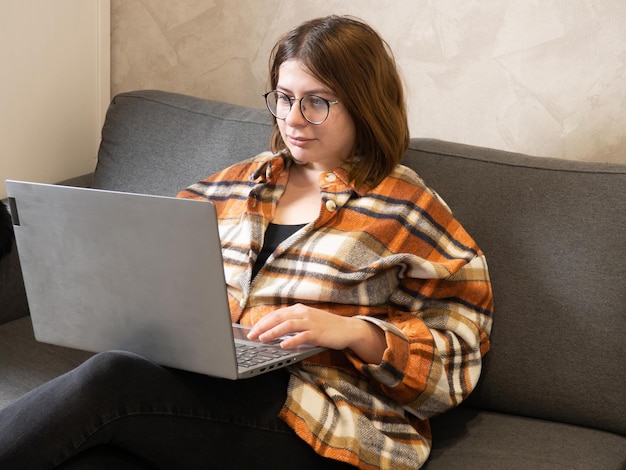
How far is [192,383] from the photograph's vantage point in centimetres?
130

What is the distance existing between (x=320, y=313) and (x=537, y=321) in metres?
0.45

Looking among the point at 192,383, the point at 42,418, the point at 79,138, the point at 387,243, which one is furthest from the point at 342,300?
the point at 79,138

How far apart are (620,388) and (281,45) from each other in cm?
81

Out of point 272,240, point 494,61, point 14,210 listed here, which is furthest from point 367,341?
point 494,61

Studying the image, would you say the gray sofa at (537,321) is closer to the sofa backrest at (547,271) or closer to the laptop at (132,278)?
the sofa backrest at (547,271)

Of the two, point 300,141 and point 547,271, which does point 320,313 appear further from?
point 547,271

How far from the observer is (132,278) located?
3.92 ft

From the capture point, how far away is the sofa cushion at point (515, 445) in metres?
1.41

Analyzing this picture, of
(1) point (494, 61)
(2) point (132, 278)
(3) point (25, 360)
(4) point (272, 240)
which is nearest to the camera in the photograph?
(2) point (132, 278)

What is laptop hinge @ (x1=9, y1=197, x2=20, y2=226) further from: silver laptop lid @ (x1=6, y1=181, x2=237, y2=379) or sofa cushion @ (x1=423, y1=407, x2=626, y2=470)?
sofa cushion @ (x1=423, y1=407, x2=626, y2=470)

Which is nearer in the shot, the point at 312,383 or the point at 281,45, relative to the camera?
the point at 312,383

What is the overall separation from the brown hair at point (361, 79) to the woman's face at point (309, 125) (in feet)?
0.04

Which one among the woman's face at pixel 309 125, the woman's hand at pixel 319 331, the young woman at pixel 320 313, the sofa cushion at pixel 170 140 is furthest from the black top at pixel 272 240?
the sofa cushion at pixel 170 140

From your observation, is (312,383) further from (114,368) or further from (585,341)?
(585,341)
